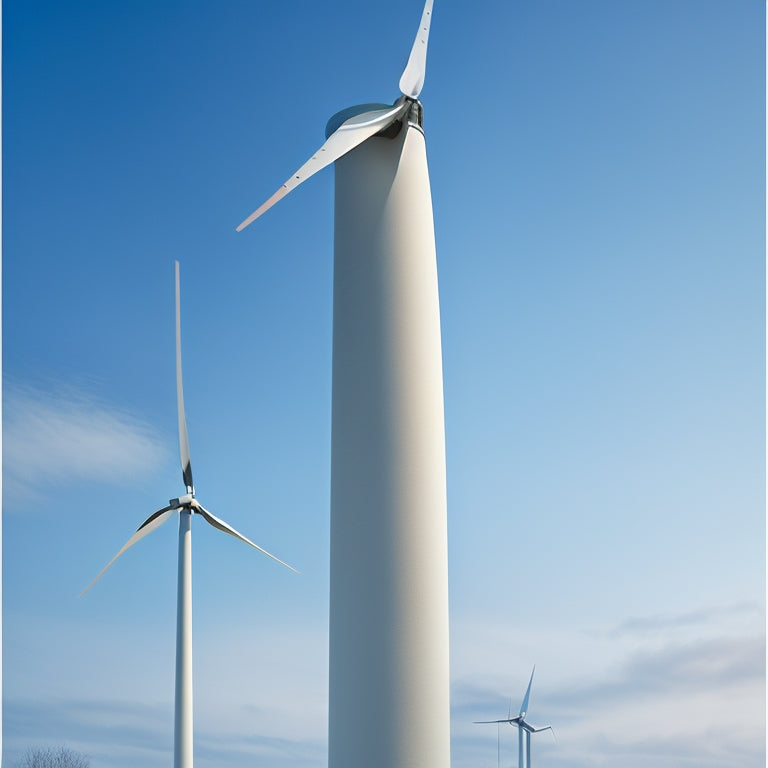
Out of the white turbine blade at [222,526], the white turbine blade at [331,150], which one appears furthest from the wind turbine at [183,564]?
the white turbine blade at [331,150]

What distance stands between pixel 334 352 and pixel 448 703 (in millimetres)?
4376

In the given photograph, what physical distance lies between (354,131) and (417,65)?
2.35m

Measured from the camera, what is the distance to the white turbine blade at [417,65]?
40.3 feet

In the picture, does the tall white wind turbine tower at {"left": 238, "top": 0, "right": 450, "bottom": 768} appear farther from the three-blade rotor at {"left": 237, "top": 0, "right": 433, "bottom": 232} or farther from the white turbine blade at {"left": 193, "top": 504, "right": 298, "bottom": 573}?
the white turbine blade at {"left": 193, "top": 504, "right": 298, "bottom": 573}

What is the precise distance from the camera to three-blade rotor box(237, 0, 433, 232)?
10875 millimetres

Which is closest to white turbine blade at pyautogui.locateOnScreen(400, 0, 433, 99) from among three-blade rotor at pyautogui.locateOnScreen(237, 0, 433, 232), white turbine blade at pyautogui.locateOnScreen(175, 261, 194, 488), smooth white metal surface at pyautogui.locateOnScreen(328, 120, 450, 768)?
three-blade rotor at pyautogui.locateOnScreen(237, 0, 433, 232)

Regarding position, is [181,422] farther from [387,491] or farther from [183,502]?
[387,491]

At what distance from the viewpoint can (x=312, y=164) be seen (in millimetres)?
10914

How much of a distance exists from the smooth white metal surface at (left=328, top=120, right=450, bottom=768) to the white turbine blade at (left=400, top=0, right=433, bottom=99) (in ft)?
5.92

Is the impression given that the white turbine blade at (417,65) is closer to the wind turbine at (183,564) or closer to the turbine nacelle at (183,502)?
the wind turbine at (183,564)

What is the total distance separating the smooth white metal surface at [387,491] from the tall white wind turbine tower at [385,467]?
0.01 m

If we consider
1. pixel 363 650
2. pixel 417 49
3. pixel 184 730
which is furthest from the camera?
pixel 184 730

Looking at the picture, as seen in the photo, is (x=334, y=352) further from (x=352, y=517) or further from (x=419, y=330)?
(x=352, y=517)

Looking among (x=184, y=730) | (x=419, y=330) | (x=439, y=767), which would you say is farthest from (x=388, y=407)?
(x=184, y=730)
